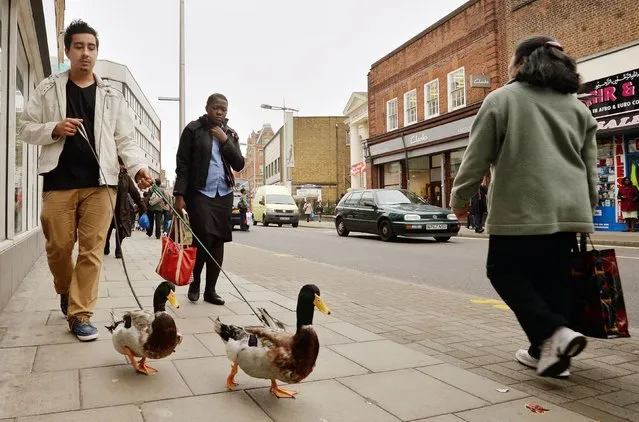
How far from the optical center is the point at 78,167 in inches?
139

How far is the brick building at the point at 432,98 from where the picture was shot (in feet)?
70.5

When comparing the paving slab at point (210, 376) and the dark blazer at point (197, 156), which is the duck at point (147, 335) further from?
the dark blazer at point (197, 156)

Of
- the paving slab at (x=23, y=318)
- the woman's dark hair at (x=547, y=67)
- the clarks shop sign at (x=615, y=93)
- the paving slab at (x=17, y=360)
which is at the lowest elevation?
the paving slab at (x=17, y=360)

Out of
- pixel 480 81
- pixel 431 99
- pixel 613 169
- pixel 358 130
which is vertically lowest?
pixel 613 169

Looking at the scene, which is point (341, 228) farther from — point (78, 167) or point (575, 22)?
point (78, 167)

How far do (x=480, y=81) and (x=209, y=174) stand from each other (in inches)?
700

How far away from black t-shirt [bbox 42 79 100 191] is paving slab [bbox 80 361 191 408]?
1326 mm

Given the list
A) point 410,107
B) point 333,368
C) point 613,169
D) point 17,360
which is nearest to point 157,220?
point 17,360

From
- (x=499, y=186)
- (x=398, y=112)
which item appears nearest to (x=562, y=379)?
(x=499, y=186)

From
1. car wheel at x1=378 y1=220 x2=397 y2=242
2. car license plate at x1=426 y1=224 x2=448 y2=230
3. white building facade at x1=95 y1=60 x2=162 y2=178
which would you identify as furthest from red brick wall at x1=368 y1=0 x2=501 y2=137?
white building facade at x1=95 y1=60 x2=162 y2=178

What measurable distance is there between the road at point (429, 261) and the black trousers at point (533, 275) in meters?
2.29

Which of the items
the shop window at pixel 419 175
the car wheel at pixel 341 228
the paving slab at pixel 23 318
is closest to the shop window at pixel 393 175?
the shop window at pixel 419 175

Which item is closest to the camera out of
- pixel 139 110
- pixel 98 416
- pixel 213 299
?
pixel 98 416

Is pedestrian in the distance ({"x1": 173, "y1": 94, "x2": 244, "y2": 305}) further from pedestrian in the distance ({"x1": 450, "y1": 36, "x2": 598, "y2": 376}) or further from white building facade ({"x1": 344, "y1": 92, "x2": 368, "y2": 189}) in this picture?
white building facade ({"x1": 344, "y1": 92, "x2": 368, "y2": 189})
